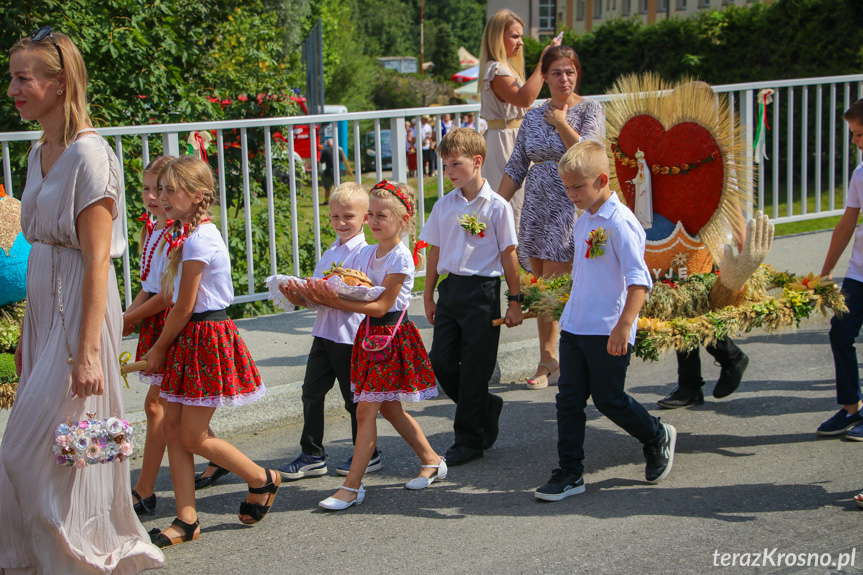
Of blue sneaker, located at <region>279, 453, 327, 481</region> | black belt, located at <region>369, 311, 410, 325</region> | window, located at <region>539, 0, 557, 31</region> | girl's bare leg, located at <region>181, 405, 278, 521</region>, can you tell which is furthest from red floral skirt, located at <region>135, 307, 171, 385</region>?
window, located at <region>539, 0, 557, 31</region>

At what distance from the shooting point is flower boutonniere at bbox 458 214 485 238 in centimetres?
452

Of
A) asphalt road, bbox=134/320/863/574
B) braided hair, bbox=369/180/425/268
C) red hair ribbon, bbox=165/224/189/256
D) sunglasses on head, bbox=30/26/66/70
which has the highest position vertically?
sunglasses on head, bbox=30/26/66/70

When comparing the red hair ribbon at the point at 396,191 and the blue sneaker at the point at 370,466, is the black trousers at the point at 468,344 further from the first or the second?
the red hair ribbon at the point at 396,191

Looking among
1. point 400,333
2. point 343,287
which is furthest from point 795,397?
point 343,287

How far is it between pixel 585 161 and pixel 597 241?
0.36m

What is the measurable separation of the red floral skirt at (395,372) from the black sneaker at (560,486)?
0.66 metres

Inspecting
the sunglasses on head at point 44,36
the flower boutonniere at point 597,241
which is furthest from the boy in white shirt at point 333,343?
the sunglasses on head at point 44,36

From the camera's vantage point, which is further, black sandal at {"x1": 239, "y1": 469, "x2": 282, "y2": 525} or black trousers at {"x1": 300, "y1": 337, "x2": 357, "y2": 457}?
black trousers at {"x1": 300, "y1": 337, "x2": 357, "y2": 457}

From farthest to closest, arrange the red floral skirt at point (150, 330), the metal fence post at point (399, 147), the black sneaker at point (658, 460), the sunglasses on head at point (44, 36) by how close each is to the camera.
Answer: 1. the metal fence post at point (399, 147)
2. the black sneaker at point (658, 460)
3. the red floral skirt at point (150, 330)
4. the sunglasses on head at point (44, 36)

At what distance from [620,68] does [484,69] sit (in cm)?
1763

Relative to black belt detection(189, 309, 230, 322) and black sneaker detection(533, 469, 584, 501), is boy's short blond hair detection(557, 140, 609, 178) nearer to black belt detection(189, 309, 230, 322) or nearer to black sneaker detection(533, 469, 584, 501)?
black sneaker detection(533, 469, 584, 501)

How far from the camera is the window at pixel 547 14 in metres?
48.2

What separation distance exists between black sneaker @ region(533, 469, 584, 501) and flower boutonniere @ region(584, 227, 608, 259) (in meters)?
1.00

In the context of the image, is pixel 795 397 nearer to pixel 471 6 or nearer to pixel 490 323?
pixel 490 323
